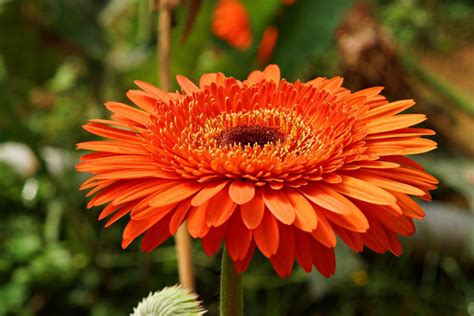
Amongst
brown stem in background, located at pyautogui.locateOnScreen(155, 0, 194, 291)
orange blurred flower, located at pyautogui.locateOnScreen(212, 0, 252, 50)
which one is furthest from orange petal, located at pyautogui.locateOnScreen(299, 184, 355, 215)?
orange blurred flower, located at pyautogui.locateOnScreen(212, 0, 252, 50)

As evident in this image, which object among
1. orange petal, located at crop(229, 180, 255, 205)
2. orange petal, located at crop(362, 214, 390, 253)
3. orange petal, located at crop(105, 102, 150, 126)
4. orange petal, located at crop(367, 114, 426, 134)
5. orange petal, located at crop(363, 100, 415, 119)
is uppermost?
orange petal, located at crop(105, 102, 150, 126)

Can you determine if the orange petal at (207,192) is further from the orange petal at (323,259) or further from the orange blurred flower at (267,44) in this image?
the orange blurred flower at (267,44)

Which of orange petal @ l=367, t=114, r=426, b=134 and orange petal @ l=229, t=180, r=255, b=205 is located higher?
orange petal @ l=367, t=114, r=426, b=134

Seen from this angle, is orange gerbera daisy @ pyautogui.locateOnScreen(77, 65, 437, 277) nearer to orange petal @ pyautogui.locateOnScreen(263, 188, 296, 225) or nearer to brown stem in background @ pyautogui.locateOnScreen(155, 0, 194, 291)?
orange petal @ pyautogui.locateOnScreen(263, 188, 296, 225)

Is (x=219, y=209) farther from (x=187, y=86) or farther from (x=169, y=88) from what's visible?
(x=169, y=88)

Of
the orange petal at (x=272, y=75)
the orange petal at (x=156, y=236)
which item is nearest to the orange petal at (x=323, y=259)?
the orange petal at (x=156, y=236)

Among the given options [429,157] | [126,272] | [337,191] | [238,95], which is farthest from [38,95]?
[337,191]
